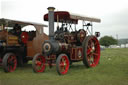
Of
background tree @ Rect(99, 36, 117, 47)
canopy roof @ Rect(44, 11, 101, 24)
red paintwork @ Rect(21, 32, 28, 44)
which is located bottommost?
background tree @ Rect(99, 36, 117, 47)

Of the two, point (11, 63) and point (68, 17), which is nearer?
point (11, 63)

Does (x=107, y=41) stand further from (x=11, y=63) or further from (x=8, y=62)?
(x=8, y=62)

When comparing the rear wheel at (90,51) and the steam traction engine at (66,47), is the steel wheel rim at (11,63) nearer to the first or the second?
the steam traction engine at (66,47)

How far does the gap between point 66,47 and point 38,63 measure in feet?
3.76

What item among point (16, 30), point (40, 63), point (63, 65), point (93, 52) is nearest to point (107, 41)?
point (93, 52)

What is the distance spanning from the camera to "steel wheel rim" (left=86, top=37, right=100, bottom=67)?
8.20m

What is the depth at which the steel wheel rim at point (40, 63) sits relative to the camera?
694 centimetres

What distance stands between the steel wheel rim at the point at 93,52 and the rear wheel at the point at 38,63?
190 cm

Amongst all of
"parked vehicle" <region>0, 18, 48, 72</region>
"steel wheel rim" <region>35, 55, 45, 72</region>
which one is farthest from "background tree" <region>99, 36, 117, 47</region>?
"steel wheel rim" <region>35, 55, 45, 72</region>

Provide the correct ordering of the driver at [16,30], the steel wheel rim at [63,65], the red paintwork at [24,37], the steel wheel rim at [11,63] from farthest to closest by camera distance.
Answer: the driver at [16,30], the red paintwork at [24,37], the steel wheel rim at [11,63], the steel wheel rim at [63,65]

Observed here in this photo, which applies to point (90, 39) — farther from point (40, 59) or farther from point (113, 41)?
point (113, 41)

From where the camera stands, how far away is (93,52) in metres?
8.63

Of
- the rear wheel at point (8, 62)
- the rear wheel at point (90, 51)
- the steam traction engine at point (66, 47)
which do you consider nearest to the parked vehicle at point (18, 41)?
the rear wheel at point (8, 62)

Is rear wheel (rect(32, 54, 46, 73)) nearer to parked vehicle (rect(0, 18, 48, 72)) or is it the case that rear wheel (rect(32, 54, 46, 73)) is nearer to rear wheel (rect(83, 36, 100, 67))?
parked vehicle (rect(0, 18, 48, 72))
